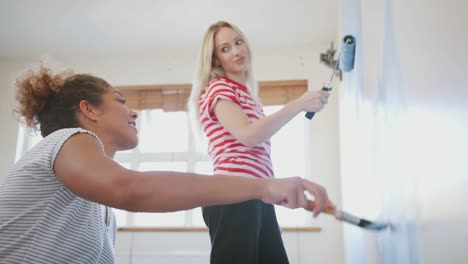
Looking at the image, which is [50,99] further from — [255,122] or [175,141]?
[175,141]

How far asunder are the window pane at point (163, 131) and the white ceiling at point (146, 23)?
0.54m

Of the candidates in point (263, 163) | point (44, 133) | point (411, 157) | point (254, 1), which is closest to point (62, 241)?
point (44, 133)

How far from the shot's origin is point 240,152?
1.05 m

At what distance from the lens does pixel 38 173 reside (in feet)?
2.46

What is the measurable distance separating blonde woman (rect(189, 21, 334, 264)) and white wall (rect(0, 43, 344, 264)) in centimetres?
200

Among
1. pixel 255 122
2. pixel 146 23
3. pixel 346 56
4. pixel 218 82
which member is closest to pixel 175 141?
pixel 146 23

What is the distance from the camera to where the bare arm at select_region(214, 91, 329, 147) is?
100 cm

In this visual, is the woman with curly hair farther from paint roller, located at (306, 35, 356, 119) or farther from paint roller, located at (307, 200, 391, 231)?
paint roller, located at (306, 35, 356, 119)

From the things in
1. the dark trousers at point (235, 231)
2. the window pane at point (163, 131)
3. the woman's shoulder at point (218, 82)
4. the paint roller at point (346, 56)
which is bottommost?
the dark trousers at point (235, 231)

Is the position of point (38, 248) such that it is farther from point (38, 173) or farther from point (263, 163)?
point (263, 163)

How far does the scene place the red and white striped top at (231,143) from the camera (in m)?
1.04

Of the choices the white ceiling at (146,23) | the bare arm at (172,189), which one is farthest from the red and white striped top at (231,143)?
the white ceiling at (146,23)

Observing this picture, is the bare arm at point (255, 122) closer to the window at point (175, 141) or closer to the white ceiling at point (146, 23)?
the white ceiling at point (146, 23)

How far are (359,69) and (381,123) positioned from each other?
1.50ft
